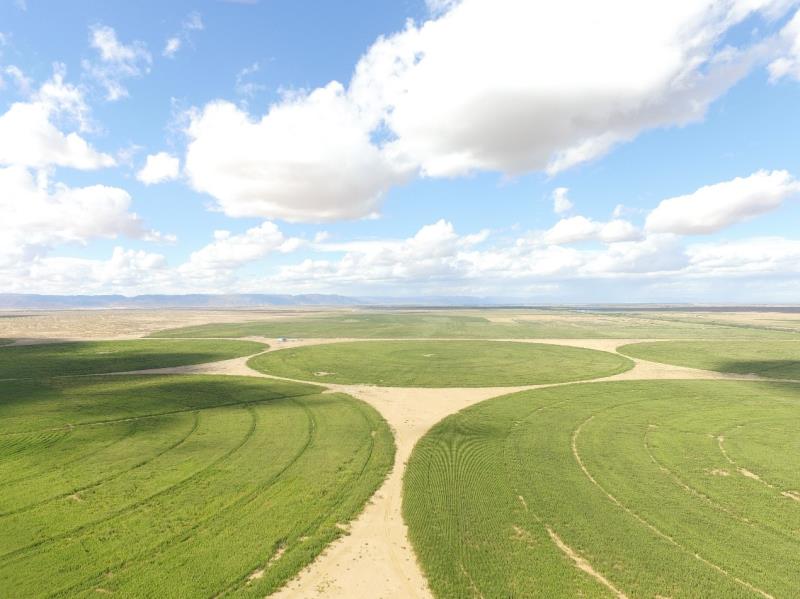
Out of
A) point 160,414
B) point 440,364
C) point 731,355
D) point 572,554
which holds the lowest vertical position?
point 731,355

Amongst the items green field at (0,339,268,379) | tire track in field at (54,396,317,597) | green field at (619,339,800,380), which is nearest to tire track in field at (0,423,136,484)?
tire track in field at (54,396,317,597)

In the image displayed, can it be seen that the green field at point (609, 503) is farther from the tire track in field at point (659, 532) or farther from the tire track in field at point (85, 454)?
the tire track in field at point (85, 454)

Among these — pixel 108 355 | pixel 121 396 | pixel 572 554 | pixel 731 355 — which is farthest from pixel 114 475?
pixel 731 355

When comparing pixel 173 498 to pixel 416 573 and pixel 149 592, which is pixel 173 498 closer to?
pixel 149 592

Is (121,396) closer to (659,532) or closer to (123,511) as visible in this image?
(123,511)

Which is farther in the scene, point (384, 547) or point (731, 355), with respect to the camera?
point (731, 355)

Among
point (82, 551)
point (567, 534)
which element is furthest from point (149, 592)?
point (567, 534)

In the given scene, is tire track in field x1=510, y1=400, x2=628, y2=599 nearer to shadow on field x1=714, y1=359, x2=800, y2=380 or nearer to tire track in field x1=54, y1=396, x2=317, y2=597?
tire track in field x1=54, y1=396, x2=317, y2=597
